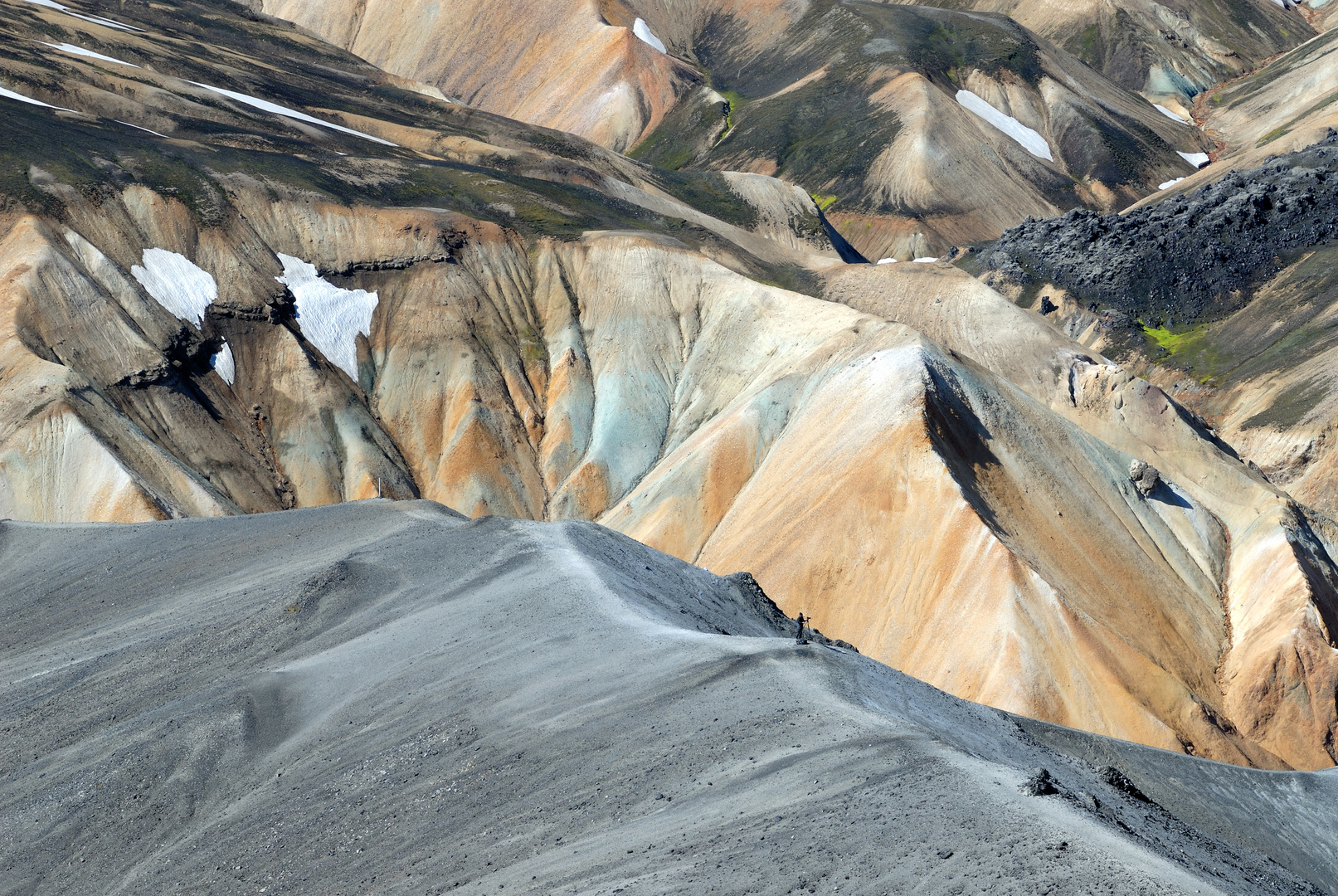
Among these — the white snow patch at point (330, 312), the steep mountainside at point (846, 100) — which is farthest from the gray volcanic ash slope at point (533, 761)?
the steep mountainside at point (846, 100)

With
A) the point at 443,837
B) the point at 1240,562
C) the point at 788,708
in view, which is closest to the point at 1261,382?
the point at 1240,562

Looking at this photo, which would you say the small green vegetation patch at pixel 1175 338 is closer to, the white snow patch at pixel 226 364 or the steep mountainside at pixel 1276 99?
the steep mountainside at pixel 1276 99

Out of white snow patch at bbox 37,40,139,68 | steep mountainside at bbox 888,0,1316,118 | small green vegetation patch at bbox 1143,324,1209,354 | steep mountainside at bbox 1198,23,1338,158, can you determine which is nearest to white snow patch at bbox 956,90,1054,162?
steep mountainside at bbox 1198,23,1338,158

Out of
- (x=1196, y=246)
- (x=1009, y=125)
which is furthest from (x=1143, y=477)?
(x=1009, y=125)

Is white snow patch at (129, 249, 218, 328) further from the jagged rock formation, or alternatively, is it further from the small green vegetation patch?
the jagged rock formation

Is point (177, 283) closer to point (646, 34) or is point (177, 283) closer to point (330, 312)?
point (330, 312)
